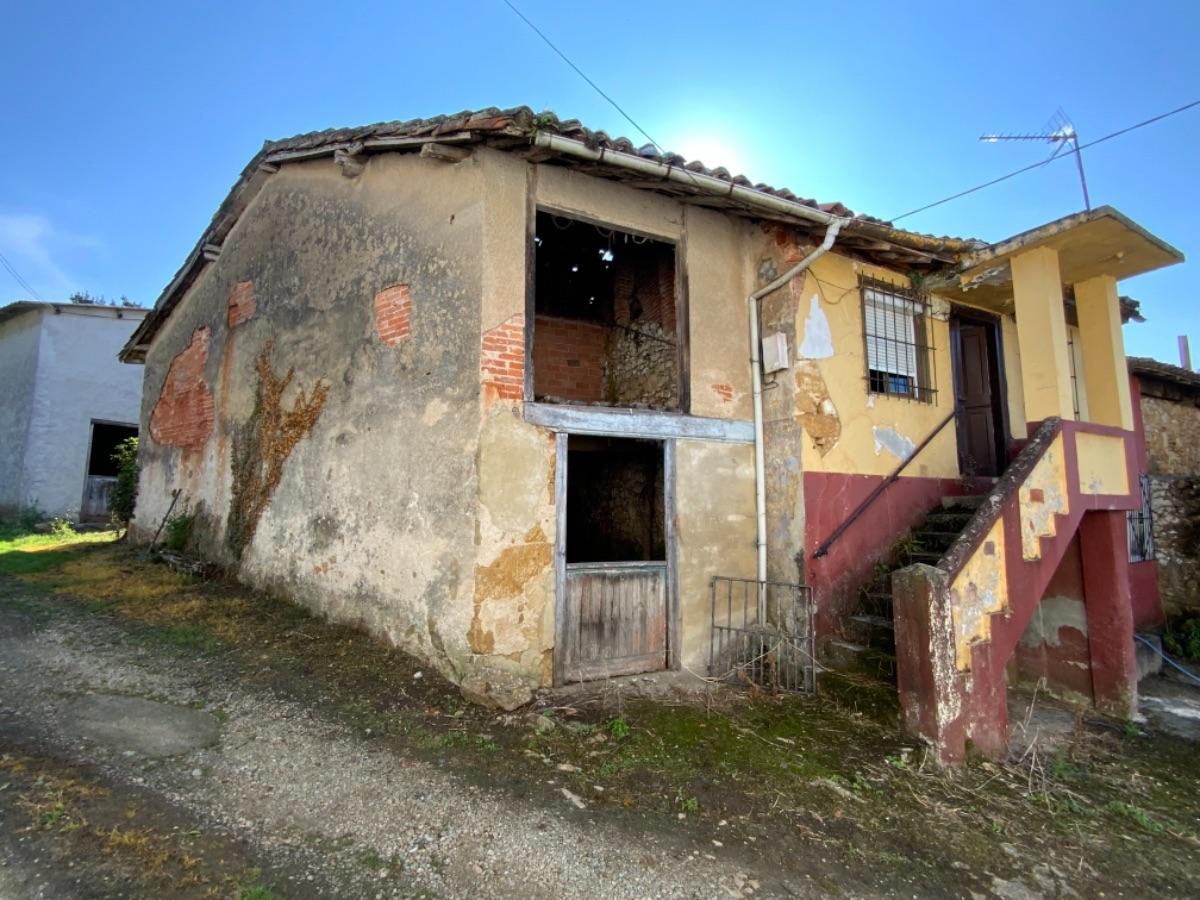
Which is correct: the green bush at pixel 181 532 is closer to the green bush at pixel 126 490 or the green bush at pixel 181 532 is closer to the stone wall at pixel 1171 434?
the green bush at pixel 126 490

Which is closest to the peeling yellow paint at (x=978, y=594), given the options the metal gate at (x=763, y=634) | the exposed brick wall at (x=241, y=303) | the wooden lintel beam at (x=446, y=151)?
the metal gate at (x=763, y=634)

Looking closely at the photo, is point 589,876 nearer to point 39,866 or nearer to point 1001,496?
point 39,866

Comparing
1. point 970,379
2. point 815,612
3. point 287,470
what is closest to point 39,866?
point 287,470

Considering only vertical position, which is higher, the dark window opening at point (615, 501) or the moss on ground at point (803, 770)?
the dark window opening at point (615, 501)

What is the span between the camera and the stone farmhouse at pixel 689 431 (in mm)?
5293

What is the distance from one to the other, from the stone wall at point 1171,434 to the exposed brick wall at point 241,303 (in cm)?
1374

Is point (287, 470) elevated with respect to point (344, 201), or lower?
lower

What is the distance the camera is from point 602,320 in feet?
33.6

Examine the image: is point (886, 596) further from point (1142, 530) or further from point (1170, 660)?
point (1142, 530)

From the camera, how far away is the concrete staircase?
594 cm

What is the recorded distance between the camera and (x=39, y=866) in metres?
2.84

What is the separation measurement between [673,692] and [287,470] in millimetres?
5320

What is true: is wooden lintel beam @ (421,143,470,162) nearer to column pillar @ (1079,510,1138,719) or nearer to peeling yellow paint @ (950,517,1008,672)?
peeling yellow paint @ (950,517,1008,672)

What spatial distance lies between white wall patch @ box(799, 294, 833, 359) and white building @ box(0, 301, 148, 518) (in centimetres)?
1663
